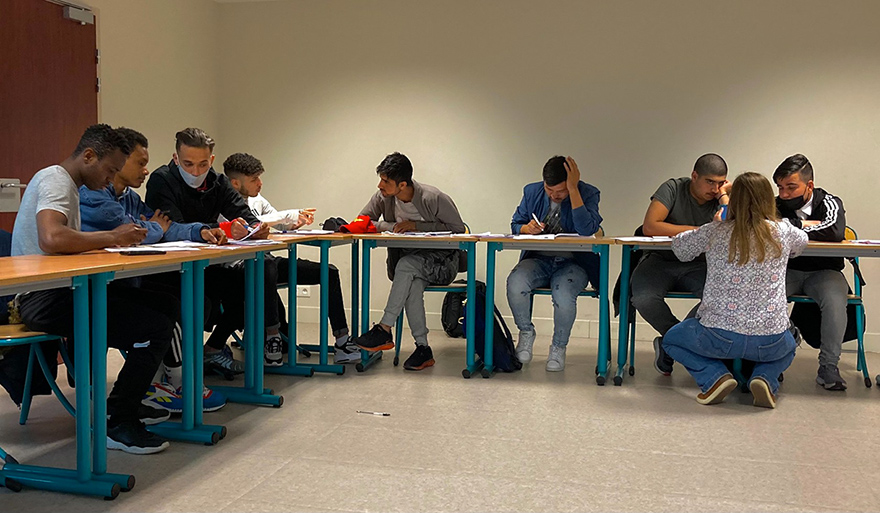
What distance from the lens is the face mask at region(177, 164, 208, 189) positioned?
150 inches

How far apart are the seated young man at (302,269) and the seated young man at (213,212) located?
0.33 m

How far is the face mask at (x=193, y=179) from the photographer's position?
382cm

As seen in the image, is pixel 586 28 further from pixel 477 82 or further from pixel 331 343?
pixel 331 343

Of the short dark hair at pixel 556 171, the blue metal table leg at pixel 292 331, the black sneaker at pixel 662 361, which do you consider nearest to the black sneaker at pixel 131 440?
the blue metal table leg at pixel 292 331

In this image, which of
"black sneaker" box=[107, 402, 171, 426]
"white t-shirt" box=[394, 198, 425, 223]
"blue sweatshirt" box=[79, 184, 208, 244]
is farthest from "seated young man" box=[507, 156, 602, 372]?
"black sneaker" box=[107, 402, 171, 426]

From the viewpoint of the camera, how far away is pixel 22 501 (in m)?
2.38

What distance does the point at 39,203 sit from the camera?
8.61 ft

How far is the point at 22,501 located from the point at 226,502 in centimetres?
62

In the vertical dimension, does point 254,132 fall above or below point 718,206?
above

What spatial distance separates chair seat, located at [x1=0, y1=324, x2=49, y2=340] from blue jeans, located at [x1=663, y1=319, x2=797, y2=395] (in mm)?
2683

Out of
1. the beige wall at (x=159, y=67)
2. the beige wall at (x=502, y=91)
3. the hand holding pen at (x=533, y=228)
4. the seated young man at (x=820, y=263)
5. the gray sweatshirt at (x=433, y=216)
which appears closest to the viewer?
the seated young man at (x=820, y=263)

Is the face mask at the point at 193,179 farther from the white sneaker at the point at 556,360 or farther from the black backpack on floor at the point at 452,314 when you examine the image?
the white sneaker at the point at 556,360

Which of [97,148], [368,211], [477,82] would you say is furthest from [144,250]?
[477,82]

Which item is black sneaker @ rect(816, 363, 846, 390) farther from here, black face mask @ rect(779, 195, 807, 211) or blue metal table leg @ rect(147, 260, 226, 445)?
blue metal table leg @ rect(147, 260, 226, 445)
